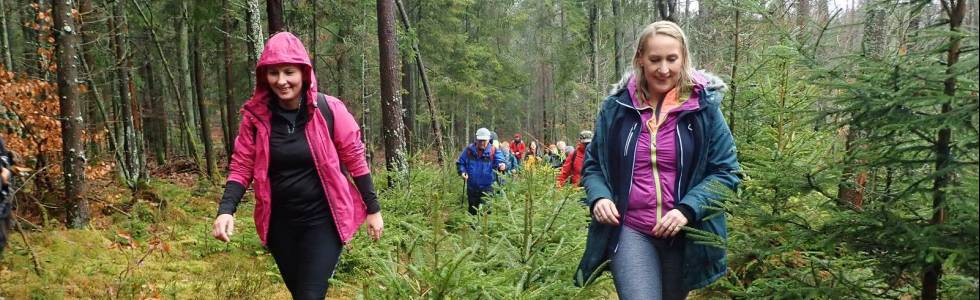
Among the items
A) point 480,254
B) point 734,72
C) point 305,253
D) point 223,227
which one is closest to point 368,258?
point 480,254

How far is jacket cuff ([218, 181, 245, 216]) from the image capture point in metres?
2.76

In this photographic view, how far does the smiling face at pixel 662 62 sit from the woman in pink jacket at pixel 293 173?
5.52 ft

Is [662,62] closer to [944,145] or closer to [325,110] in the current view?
[944,145]

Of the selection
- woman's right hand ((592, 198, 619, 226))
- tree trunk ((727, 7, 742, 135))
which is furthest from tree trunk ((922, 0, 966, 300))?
tree trunk ((727, 7, 742, 135))

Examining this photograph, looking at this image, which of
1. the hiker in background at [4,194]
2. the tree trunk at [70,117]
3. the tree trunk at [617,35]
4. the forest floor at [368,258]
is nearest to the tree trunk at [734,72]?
the forest floor at [368,258]

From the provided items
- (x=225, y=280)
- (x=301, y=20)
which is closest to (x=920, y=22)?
(x=225, y=280)

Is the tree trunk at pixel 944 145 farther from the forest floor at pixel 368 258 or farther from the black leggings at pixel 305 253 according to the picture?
the black leggings at pixel 305 253

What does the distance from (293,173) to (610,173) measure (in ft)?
5.35

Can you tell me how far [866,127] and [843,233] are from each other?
0.44 m

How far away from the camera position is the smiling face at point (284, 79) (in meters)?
2.76

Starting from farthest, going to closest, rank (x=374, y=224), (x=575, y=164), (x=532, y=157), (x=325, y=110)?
(x=575, y=164), (x=532, y=157), (x=374, y=224), (x=325, y=110)

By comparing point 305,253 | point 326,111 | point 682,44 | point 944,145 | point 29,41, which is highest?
point 29,41

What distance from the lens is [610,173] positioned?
2518mm

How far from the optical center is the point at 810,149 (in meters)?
4.41
